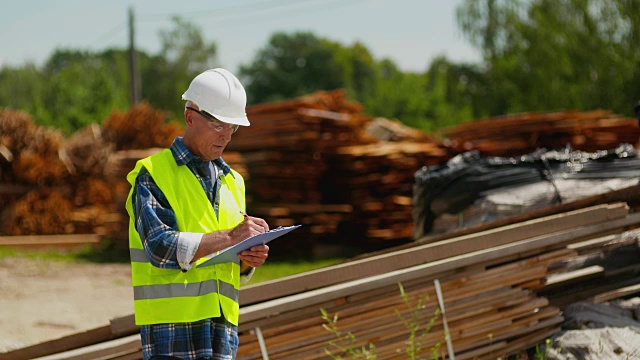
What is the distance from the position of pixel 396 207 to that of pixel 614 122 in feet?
14.0

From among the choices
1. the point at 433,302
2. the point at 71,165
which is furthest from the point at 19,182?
the point at 433,302

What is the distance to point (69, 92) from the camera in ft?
151

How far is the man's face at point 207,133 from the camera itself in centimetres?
332

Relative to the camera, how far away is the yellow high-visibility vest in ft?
10.6

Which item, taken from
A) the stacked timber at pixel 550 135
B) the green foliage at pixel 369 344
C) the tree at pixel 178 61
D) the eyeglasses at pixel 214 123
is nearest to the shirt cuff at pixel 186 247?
the eyeglasses at pixel 214 123

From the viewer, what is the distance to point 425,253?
17.5 feet

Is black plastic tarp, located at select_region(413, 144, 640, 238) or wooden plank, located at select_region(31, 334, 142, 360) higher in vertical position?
black plastic tarp, located at select_region(413, 144, 640, 238)

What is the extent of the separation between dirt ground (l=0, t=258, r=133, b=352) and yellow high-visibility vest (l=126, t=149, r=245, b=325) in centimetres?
344

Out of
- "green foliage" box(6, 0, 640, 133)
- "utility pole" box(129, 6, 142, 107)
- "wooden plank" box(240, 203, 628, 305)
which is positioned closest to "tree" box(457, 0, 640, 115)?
"green foliage" box(6, 0, 640, 133)

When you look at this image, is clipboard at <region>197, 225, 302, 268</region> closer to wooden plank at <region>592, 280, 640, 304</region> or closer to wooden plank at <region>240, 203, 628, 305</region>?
wooden plank at <region>240, 203, 628, 305</region>

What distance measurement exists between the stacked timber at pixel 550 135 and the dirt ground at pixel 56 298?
610cm

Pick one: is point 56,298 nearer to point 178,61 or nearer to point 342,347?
point 342,347

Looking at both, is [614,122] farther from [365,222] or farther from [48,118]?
[48,118]

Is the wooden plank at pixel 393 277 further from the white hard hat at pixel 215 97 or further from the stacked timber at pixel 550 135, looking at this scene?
the stacked timber at pixel 550 135
